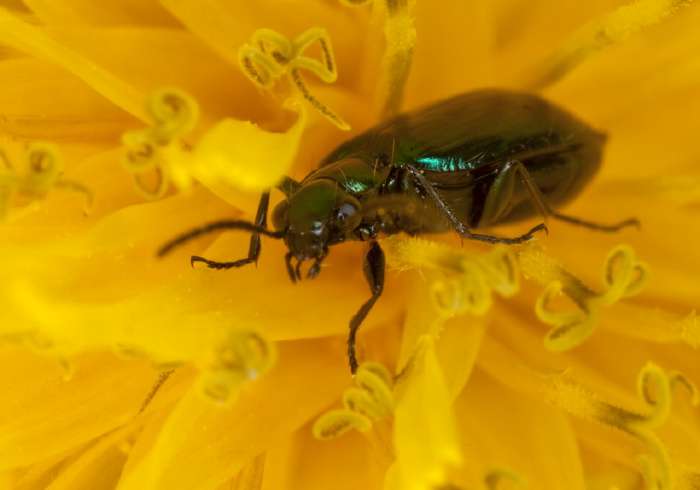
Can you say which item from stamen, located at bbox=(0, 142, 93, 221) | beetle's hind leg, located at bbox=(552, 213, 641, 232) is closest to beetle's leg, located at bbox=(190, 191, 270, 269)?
stamen, located at bbox=(0, 142, 93, 221)

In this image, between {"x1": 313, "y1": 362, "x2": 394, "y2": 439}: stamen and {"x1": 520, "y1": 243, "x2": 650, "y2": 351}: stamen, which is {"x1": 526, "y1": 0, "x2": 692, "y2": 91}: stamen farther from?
{"x1": 313, "y1": 362, "x2": 394, "y2": 439}: stamen

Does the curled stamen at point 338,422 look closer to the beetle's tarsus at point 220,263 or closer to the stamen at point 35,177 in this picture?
the beetle's tarsus at point 220,263

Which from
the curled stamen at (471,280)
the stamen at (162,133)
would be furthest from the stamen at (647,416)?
the stamen at (162,133)

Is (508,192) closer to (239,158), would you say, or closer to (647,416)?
(647,416)

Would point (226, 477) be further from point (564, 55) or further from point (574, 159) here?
point (564, 55)

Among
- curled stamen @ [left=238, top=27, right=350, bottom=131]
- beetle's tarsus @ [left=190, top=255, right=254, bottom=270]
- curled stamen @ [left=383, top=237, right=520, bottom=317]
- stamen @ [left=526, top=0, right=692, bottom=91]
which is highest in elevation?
stamen @ [left=526, top=0, right=692, bottom=91]

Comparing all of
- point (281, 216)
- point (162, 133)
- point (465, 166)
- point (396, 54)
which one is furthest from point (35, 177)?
point (465, 166)
